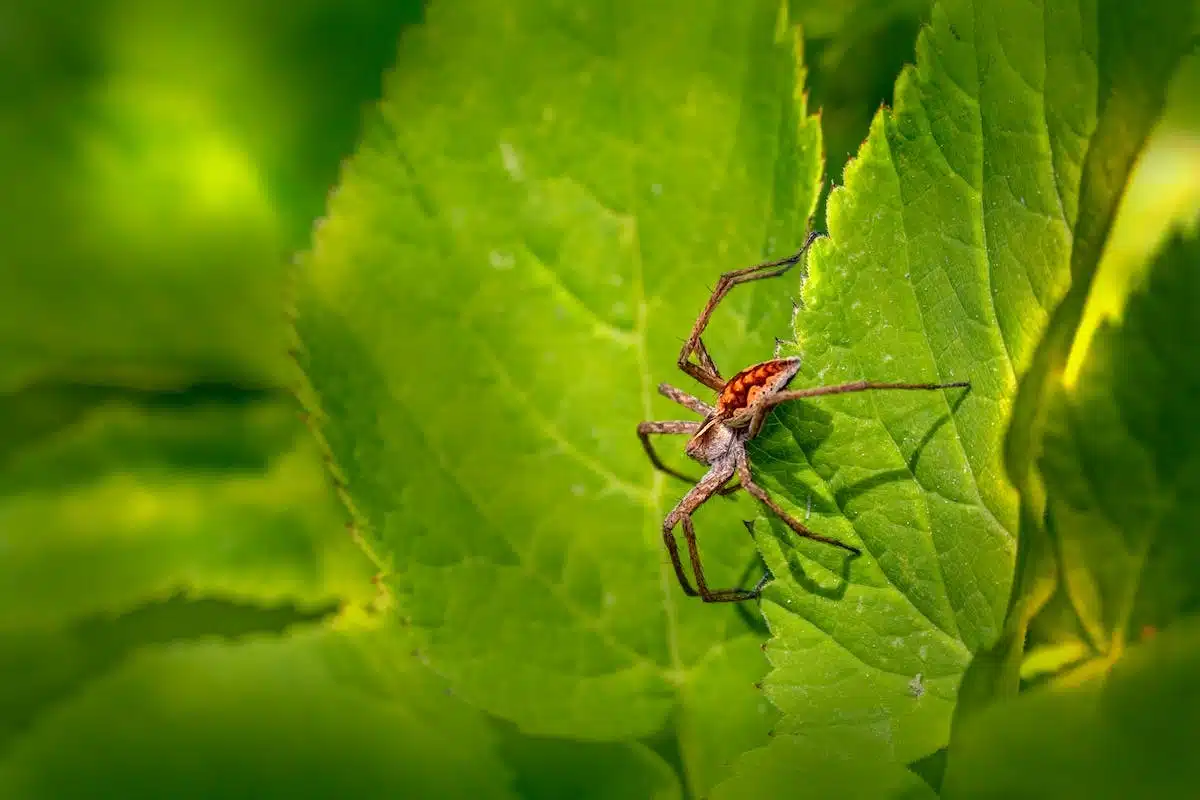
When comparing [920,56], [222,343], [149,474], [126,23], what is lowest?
[920,56]

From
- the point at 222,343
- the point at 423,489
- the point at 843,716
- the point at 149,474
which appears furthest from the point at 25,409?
the point at 843,716

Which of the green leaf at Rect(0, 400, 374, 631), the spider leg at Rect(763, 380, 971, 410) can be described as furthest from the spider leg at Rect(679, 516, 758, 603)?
the green leaf at Rect(0, 400, 374, 631)

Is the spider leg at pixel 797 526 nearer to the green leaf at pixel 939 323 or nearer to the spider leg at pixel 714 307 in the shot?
the green leaf at pixel 939 323

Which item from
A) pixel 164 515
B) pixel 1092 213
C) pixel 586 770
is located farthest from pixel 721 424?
pixel 164 515

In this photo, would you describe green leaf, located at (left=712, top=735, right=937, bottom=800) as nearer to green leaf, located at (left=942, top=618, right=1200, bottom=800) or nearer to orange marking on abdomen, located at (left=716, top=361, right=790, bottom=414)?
green leaf, located at (left=942, top=618, right=1200, bottom=800)

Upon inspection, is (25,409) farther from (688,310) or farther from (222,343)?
(688,310)
